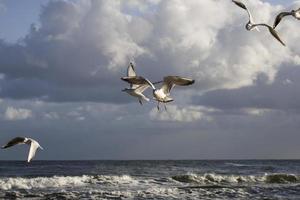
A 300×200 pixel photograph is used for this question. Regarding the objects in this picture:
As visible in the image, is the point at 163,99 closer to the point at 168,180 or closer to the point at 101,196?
the point at 101,196

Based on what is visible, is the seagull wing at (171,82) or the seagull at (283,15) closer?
the seagull wing at (171,82)

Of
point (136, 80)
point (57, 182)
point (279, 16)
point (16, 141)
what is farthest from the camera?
point (57, 182)

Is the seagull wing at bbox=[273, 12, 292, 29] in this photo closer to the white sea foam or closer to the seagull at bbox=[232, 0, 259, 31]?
the seagull at bbox=[232, 0, 259, 31]

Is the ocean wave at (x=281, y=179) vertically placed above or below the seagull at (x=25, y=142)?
above

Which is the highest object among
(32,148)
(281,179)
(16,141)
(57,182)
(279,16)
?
(279,16)

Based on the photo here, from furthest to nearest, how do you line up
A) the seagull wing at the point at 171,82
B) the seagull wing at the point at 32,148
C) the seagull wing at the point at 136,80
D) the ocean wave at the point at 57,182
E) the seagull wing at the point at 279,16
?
the ocean wave at the point at 57,182
the seagull wing at the point at 279,16
the seagull wing at the point at 32,148
the seagull wing at the point at 171,82
the seagull wing at the point at 136,80

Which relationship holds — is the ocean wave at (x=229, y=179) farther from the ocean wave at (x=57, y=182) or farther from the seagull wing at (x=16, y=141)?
the seagull wing at (x=16, y=141)

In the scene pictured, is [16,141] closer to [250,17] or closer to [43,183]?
[250,17]

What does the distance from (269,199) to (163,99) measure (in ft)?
49.3

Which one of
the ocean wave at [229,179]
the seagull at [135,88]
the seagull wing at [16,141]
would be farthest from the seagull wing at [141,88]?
the ocean wave at [229,179]

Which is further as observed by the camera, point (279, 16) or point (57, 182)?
point (57, 182)

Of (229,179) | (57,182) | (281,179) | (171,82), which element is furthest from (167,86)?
(281,179)

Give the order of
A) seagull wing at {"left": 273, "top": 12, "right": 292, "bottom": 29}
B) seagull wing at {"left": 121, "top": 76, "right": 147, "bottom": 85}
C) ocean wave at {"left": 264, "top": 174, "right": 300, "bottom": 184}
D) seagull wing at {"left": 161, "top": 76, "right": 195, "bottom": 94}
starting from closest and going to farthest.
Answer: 1. seagull wing at {"left": 121, "top": 76, "right": 147, "bottom": 85}
2. seagull wing at {"left": 161, "top": 76, "right": 195, "bottom": 94}
3. seagull wing at {"left": 273, "top": 12, "right": 292, "bottom": 29}
4. ocean wave at {"left": 264, "top": 174, "right": 300, "bottom": 184}

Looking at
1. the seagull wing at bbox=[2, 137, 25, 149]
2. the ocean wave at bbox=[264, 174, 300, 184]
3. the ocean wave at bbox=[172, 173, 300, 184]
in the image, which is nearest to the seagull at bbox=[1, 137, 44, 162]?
the seagull wing at bbox=[2, 137, 25, 149]
